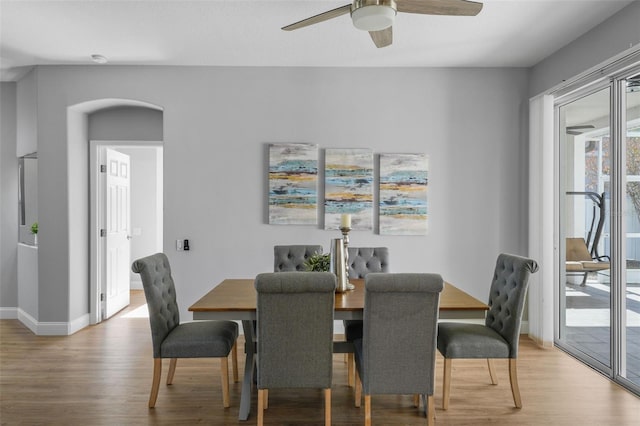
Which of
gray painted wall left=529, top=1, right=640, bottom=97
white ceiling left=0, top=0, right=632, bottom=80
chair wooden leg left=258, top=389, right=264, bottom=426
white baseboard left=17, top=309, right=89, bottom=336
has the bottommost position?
white baseboard left=17, top=309, right=89, bottom=336

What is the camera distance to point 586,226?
3.68m

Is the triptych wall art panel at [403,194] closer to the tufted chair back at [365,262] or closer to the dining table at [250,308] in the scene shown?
the tufted chair back at [365,262]

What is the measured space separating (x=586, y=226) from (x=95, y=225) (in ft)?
16.5

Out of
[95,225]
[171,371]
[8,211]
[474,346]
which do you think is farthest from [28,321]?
[474,346]

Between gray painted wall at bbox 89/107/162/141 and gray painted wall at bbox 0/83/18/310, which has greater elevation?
gray painted wall at bbox 89/107/162/141

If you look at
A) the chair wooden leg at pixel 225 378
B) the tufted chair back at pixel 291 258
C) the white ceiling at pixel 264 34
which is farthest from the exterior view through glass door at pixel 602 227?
the chair wooden leg at pixel 225 378

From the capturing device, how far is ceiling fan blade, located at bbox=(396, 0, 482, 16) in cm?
217

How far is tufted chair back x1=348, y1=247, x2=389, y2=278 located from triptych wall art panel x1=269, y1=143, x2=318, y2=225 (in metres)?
0.84

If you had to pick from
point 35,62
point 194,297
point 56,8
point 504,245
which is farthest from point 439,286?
point 35,62

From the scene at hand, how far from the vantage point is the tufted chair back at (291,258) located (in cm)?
364

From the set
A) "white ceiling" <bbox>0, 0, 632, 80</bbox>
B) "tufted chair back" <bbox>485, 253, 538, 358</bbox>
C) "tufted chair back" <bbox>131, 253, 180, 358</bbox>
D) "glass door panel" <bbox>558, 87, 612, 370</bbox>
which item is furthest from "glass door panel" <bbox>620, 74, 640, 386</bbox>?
"tufted chair back" <bbox>131, 253, 180, 358</bbox>

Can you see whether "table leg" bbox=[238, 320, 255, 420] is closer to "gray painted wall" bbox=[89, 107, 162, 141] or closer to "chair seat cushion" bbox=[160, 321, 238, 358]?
"chair seat cushion" bbox=[160, 321, 238, 358]

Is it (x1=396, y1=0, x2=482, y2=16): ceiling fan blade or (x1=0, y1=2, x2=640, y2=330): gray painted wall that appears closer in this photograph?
(x1=396, y1=0, x2=482, y2=16): ceiling fan blade

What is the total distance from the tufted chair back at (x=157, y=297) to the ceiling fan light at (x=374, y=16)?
1952mm
